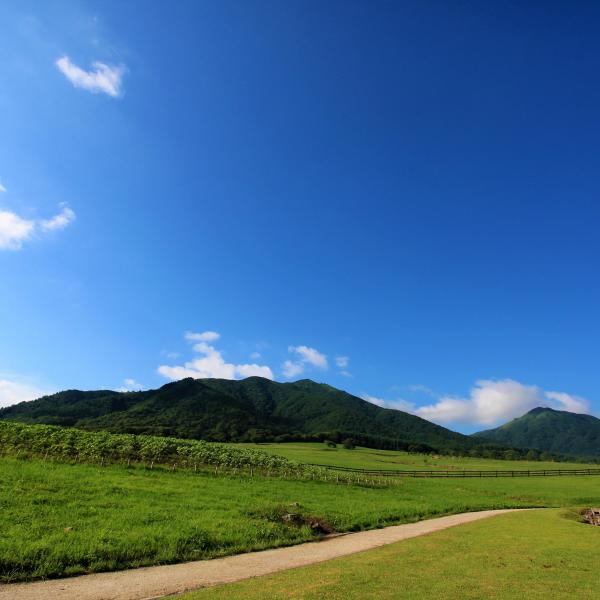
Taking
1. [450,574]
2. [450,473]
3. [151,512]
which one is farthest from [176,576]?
→ [450,473]

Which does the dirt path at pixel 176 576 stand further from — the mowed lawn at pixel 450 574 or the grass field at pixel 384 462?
the grass field at pixel 384 462

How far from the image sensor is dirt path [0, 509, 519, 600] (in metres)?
14.6

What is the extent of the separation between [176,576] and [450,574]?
1081 centimetres

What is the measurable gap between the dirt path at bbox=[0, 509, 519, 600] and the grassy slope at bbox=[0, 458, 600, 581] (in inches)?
36.2

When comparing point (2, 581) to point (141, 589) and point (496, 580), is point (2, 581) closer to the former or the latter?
point (141, 589)

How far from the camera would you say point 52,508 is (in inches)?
958

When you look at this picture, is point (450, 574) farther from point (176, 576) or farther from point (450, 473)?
point (450, 473)

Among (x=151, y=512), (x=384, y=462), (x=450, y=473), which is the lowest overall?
(x=151, y=512)

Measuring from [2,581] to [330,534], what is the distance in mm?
18436

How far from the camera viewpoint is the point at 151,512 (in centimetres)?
2603

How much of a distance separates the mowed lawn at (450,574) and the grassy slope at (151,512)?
19.8 feet

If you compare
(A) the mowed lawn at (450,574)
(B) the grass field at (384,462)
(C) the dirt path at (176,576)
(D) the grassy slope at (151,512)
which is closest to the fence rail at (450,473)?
(B) the grass field at (384,462)

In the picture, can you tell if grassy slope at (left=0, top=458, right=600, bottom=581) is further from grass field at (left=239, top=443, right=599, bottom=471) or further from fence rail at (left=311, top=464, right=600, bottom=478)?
grass field at (left=239, top=443, right=599, bottom=471)

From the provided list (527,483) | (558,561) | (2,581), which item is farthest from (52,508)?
(527,483)
